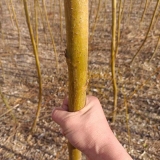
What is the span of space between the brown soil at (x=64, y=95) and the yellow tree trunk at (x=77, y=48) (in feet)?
1.97

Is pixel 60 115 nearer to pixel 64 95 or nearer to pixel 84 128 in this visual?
pixel 84 128

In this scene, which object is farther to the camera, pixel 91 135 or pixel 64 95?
pixel 64 95

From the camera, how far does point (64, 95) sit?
1662 mm

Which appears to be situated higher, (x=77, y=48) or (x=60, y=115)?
(x=77, y=48)

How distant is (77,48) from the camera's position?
0.42 m

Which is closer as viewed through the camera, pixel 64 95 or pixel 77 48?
pixel 77 48

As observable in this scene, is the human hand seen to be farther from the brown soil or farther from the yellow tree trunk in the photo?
the brown soil

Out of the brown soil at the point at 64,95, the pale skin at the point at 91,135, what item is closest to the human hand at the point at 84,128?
the pale skin at the point at 91,135

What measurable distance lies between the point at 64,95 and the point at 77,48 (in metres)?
1.27

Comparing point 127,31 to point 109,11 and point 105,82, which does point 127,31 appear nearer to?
point 109,11

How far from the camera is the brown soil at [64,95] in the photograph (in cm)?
133

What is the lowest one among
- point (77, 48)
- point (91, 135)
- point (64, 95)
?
point (64, 95)

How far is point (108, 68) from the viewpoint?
6.34 feet

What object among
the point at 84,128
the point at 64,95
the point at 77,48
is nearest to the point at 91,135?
the point at 84,128
